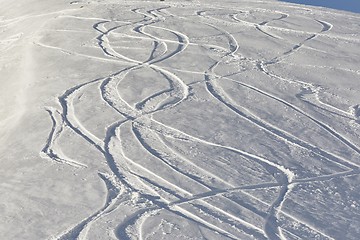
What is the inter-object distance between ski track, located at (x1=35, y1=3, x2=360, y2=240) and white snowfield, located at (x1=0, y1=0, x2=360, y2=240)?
0.02 meters

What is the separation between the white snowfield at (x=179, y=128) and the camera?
624cm

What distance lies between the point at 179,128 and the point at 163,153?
741mm

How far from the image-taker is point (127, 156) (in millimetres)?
7480

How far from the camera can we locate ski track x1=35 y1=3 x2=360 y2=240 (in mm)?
6180

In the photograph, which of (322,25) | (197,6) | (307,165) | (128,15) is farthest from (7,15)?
(307,165)

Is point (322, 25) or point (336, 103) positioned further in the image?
point (322, 25)

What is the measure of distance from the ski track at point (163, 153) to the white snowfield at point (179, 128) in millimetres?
20

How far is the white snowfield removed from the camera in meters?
6.24

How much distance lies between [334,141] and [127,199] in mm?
2978

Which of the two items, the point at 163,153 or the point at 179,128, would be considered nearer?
the point at 163,153

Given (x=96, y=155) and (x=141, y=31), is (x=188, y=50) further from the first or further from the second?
(x=96, y=155)

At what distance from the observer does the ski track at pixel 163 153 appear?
6180mm

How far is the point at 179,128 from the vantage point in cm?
823

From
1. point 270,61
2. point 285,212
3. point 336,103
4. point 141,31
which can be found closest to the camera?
point 285,212
